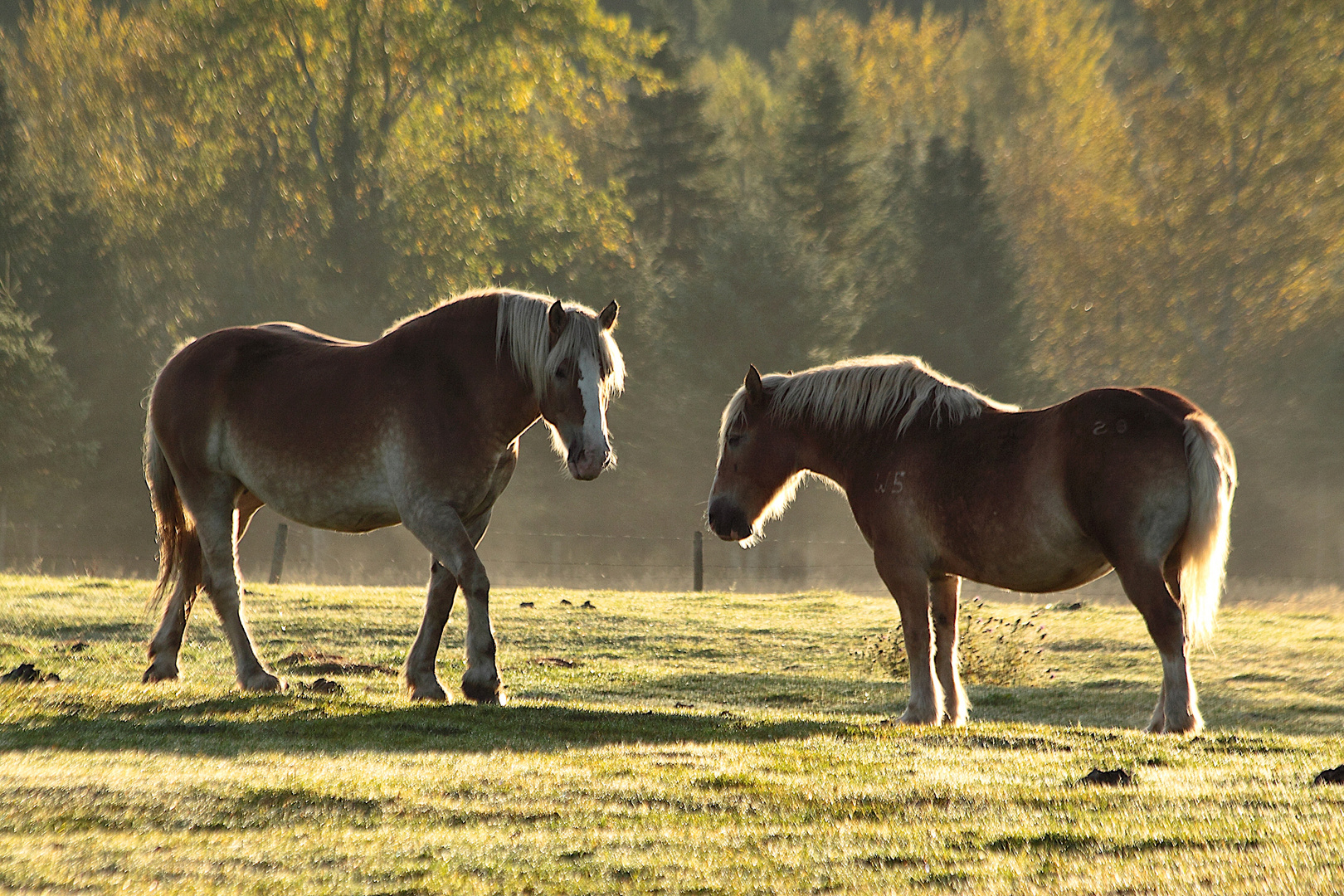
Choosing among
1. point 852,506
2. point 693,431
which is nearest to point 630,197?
point 693,431

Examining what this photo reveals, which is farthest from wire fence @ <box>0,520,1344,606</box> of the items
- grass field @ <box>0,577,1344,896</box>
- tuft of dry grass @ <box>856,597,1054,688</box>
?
grass field @ <box>0,577,1344,896</box>

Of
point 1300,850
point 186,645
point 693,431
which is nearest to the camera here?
point 1300,850

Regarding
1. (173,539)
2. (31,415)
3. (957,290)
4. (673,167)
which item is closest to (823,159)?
(673,167)

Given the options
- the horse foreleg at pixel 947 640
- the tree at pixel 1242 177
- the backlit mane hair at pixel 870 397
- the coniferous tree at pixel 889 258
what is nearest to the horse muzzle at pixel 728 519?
the backlit mane hair at pixel 870 397

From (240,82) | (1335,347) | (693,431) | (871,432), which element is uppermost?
(240,82)

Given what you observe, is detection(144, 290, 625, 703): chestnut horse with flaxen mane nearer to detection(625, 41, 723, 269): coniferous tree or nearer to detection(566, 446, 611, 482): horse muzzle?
detection(566, 446, 611, 482): horse muzzle

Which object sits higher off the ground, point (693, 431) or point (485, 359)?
point (485, 359)

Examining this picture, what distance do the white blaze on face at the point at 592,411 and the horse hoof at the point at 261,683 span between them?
8.10 feet

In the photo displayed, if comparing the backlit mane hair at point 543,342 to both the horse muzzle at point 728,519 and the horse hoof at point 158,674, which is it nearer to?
the horse muzzle at point 728,519

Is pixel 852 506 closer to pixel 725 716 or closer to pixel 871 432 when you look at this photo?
pixel 871 432

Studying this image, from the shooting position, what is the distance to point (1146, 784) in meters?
4.71

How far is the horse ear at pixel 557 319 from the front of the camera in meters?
6.74

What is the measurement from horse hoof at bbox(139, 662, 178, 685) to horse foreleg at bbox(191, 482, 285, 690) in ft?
1.96

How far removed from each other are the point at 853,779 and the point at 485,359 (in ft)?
11.3
